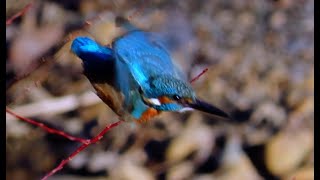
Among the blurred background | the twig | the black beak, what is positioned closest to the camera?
the black beak

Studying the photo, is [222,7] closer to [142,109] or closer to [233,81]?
[233,81]

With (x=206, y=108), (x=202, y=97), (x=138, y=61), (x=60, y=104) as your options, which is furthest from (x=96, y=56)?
(x=60, y=104)

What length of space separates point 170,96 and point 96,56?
13 centimetres

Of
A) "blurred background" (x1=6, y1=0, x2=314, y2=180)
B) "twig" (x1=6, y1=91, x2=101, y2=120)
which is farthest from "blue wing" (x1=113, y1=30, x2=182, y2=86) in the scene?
"twig" (x1=6, y1=91, x2=101, y2=120)

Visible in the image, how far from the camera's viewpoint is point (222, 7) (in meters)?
3.23

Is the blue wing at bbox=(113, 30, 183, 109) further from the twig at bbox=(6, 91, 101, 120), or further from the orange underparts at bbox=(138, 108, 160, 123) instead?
the twig at bbox=(6, 91, 101, 120)

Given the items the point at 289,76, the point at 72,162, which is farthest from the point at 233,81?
the point at 72,162

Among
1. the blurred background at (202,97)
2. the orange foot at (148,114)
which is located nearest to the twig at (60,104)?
the blurred background at (202,97)

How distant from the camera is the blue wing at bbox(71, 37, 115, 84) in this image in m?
1.01

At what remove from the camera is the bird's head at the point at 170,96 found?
99cm

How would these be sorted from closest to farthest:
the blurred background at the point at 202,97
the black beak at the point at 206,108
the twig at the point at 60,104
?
1. the black beak at the point at 206,108
2. the twig at the point at 60,104
3. the blurred background at the point at 202,97

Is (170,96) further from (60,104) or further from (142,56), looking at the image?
(60,104)

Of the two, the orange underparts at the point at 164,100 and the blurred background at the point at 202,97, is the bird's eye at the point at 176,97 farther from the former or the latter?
the blurred background at the point at 202,97

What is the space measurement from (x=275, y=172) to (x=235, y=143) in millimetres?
217
